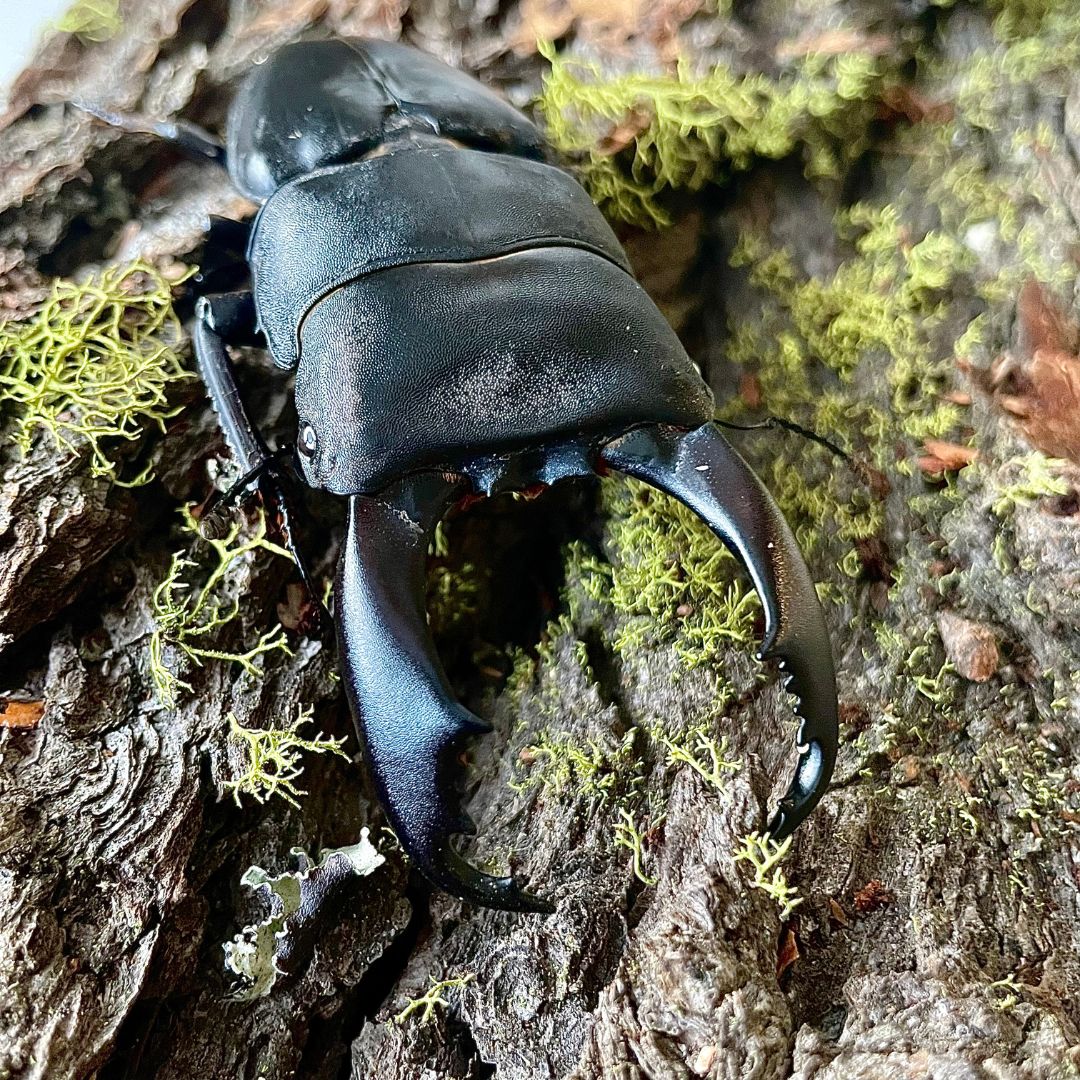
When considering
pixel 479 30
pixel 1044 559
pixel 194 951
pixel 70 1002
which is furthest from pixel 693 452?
pixel 479 30

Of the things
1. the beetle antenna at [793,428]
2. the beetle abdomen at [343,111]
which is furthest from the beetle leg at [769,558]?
the beetle abdomen at [343,111]

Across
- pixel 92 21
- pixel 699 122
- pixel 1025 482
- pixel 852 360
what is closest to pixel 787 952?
pixel 1025 482

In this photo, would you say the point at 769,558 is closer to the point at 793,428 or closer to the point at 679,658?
the point at 679,658

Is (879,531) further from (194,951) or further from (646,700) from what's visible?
(194,951)

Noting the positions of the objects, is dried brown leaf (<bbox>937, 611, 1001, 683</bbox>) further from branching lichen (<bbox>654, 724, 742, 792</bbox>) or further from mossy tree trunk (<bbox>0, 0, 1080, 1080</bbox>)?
branching lichen (<bbox>654, 724, 742, 792</bbox>)

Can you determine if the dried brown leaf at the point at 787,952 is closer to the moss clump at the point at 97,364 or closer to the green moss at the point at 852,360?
the green moss at the point at 852,360

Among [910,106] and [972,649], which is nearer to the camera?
[972,649]

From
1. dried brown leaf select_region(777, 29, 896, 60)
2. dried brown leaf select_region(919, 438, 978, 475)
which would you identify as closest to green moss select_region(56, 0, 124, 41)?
dried brown leaf select_region(777, 29, 896, 60)
